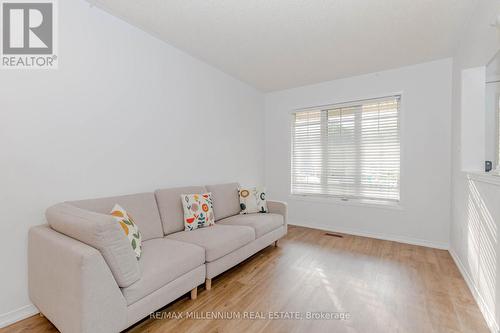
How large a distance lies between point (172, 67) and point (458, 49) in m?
3.50

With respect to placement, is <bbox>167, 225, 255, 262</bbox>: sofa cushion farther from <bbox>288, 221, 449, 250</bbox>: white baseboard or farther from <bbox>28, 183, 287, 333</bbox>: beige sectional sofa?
<bbox>288, 221, 449, 250</bbox>: white baseboard

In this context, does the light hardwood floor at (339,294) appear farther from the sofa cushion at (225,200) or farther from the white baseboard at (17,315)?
the sofa cushion at (225,200)

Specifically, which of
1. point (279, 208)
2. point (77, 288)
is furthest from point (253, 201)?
point (77, 288)

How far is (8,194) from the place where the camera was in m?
1.70

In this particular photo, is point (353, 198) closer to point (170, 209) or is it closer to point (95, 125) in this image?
point (170, 209)

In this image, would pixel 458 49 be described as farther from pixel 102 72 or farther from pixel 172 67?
pixel 102 72

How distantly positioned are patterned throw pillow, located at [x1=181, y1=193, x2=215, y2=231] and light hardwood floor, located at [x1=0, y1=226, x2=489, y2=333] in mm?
621

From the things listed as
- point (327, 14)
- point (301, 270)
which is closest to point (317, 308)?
point (301, 270)

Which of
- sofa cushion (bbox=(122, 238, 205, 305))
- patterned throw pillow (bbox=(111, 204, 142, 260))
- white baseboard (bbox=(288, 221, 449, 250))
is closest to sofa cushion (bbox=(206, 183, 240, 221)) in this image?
sofa cushion (bbox=(122, 238, 205, 305))

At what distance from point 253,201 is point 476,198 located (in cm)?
239

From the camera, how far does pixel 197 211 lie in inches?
105

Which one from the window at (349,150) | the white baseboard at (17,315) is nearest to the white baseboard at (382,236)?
the window at (349,150)

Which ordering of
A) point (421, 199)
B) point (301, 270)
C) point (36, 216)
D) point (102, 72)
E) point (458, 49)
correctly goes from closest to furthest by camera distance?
point (36, 216)
point (102, 72)
point (301, 270)
point (458, 49)
point (421, 199)

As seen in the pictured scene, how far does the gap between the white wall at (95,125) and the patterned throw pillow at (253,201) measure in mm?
582
